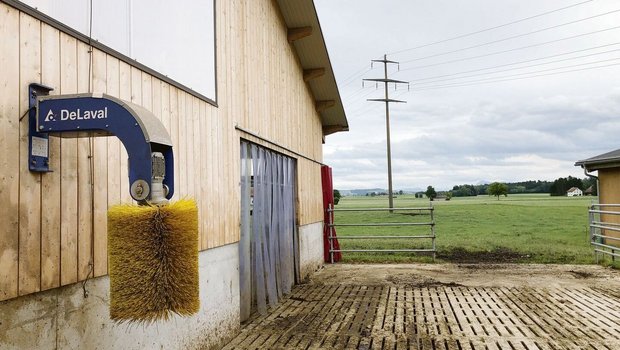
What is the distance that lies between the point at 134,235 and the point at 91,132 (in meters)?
0.58

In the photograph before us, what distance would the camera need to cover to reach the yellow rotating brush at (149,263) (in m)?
2.04

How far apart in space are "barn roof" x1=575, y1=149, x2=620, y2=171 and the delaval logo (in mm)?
12253

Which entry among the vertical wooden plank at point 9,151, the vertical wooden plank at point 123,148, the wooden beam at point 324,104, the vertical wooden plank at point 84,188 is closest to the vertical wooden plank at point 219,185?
the vertical wooden plank at point 123,148

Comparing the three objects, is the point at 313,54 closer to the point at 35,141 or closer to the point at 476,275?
the point at 476,275

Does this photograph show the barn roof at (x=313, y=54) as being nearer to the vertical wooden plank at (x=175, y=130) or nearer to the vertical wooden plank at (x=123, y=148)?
the vertical wooden plank at (x=175, y=130)

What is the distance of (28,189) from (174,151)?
157 cm

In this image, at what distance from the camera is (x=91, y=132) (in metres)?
2.24

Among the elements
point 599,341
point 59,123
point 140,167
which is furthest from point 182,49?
point 599,341

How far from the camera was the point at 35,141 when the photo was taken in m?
2.30

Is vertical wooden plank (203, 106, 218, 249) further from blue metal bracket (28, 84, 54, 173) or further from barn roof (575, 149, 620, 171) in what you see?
barn roof (575, 149, 620, 171)

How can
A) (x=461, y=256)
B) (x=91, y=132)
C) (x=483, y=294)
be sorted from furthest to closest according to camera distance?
(x=461, y=256) → (x=483, y=294) → (x=91, y=132)

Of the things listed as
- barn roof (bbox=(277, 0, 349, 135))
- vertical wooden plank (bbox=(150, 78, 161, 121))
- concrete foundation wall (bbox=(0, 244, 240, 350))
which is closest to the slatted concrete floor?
concrete foundation wall (bbox=(0, 244, 240, 350))

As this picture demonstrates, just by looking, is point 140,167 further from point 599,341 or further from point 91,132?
point 599,341

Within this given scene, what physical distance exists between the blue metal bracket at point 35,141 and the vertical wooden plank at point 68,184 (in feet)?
0.47
